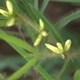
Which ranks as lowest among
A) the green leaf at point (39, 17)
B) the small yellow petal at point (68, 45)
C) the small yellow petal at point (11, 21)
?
the small yellow petal at point (68, 45)

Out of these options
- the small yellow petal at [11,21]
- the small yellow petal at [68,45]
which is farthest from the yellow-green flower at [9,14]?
the small yellow petal at [68,45]

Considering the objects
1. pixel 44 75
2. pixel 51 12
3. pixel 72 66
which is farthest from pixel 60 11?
pixel 44 75

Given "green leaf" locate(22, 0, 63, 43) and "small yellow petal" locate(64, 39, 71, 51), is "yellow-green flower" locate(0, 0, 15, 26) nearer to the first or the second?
"green leaf" locate(22, 0, 63, 43)

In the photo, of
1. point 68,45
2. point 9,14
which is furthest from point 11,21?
point 68,45

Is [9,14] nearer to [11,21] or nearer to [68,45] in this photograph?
[11,21]

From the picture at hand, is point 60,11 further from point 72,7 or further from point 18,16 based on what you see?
point 18,16

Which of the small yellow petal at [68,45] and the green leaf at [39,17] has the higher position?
the green leaf at [39,17]

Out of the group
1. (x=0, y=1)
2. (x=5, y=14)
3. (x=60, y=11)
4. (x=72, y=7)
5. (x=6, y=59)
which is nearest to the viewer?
(x=5, y=14)

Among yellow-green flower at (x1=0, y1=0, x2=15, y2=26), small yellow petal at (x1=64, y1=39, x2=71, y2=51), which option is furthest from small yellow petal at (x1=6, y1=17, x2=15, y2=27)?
small yellow petal at (x1=64, y1=39, x2=71, y2=51)

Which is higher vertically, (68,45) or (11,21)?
(11,21)

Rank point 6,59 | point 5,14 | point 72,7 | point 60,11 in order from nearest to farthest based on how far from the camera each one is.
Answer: point 5,14 → point 6,59 → point 72,7 → point 60,11

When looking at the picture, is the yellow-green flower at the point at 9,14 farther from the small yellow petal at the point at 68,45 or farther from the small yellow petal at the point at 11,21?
the small yellow petal at the point at 68,45
